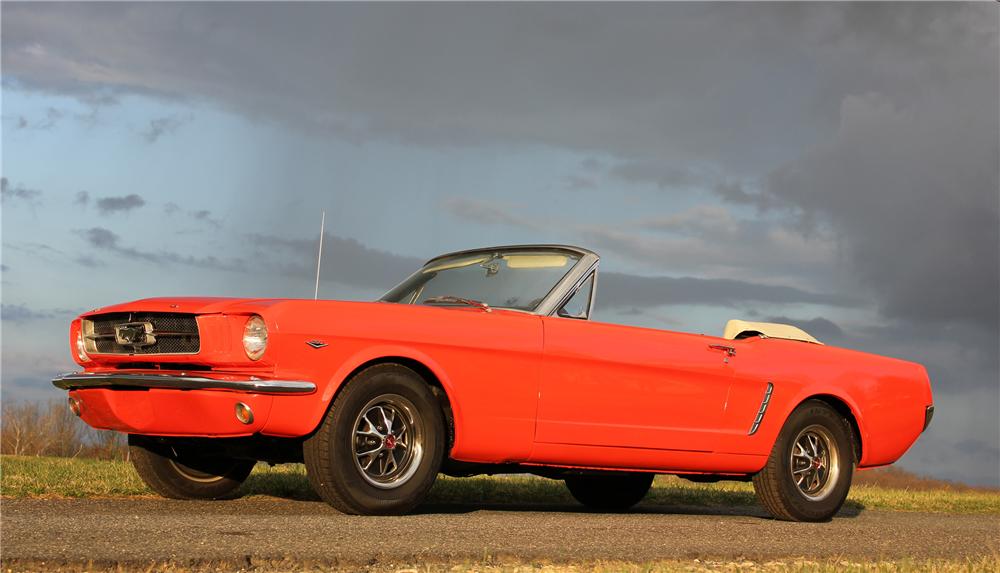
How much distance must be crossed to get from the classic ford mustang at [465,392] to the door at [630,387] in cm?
1

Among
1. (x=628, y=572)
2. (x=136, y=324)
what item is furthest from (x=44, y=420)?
(x=628, y=572)

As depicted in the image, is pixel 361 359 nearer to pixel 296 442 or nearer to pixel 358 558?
pixel 296 442

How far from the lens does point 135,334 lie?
7.13 meters

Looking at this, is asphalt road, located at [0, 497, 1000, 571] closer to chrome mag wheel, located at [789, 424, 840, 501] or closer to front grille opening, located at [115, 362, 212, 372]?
chrome mag wheel, located at [789, 424, 840, 501]

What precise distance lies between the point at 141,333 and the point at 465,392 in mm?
2010

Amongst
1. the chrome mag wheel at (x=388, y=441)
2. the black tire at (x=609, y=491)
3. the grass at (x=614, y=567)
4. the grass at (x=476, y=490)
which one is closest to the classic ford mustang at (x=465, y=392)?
the chrome mag wheel at (x=388, y=441)

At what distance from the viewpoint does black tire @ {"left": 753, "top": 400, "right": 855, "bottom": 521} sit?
886 cm

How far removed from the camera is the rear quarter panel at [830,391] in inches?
342

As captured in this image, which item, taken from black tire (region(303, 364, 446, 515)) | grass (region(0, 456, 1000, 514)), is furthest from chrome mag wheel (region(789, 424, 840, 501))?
black tire (region(303, 364, 446, 515))

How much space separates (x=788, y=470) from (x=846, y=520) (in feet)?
3.59

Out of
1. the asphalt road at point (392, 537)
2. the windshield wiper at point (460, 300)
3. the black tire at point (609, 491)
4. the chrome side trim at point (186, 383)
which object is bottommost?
the black tire at point (609, 491)

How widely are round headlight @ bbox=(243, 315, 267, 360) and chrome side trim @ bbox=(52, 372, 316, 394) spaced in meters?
0.16

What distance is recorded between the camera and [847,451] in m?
9.29

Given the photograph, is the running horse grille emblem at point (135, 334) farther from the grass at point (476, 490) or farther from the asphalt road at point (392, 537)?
the grass at point (476, 490)
